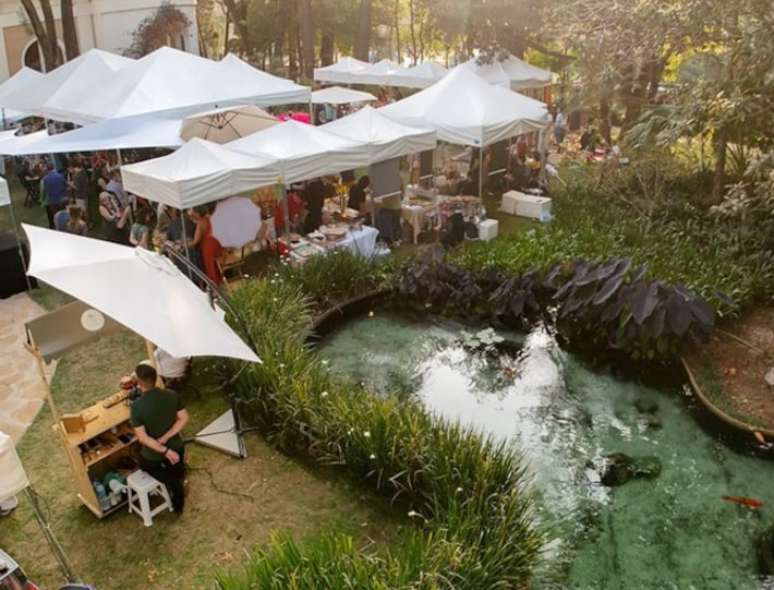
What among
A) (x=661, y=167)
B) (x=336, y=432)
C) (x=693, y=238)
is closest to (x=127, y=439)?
(x=336, y=432)

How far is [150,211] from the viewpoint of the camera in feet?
43.9

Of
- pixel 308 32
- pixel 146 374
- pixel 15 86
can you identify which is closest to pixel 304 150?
pixel 146 374

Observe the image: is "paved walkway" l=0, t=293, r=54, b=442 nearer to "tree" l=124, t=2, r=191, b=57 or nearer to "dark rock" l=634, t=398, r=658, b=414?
"dark rock" l=634, t=398, r=658, b=414

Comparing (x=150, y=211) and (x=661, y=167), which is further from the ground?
(x=661, y=167)

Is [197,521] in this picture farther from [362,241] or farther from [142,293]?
[362,241]

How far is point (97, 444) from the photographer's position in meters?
6.38

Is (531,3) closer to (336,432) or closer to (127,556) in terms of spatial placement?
(336,432)

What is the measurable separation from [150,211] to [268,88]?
172 inches

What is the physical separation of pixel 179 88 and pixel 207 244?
5481mm

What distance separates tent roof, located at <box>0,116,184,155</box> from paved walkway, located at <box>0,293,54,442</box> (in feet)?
10.4

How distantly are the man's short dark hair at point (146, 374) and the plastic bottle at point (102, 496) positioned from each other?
3.65ft

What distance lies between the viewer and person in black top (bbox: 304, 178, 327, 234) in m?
12.9

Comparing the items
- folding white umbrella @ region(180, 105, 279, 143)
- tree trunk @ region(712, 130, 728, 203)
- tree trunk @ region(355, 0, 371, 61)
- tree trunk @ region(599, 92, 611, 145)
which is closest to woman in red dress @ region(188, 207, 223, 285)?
folding white umbrella @ region(180, 105, 279, 143)

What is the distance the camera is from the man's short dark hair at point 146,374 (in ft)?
19.3
